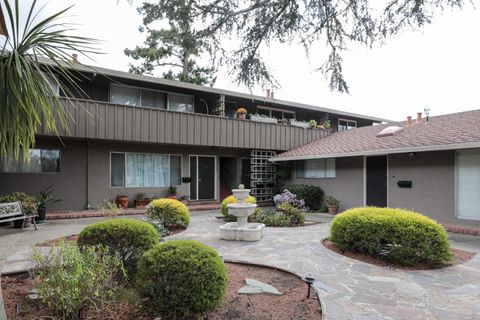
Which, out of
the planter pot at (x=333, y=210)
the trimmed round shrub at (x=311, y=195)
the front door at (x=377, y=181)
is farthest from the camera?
the trimmed round shrub at (x=311, y=195)

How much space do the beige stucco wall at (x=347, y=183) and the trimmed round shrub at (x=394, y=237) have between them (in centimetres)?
657

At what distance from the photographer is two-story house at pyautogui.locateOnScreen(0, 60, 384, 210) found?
1123cm

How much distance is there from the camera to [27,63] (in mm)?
2863

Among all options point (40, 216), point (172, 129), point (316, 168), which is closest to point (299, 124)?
point (316, 168)

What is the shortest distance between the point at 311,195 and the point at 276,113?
240 inches

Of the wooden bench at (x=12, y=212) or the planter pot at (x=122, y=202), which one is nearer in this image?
the wooden bench at (x=12, y=212)

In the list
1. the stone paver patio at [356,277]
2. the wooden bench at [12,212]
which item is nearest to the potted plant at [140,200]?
the wooden bench at [12,212]

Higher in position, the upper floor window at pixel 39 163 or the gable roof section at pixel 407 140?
the gable roof section at pixel 407 140

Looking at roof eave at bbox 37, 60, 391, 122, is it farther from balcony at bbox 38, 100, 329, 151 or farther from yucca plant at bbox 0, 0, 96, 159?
yucca plant at bbox 0, 0, 96, 159

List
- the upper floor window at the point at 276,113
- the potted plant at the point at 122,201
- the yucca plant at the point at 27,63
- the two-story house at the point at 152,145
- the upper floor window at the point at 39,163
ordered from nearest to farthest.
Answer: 1. the yucca plant at the point at 27,63
2. the upper floor window at the point at 39,163
3. the two-story house at the point at 152,145
4. the potted plant at the point at 122,201
5. the upper floor window at the point at 276,113

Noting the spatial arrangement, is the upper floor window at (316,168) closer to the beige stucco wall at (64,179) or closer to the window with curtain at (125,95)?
the window with curtain at (125,95)

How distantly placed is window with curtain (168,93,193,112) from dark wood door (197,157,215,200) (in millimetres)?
2452

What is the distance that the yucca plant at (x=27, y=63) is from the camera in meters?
2.80

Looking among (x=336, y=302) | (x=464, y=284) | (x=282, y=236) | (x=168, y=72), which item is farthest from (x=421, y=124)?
(x=168, y=72)
